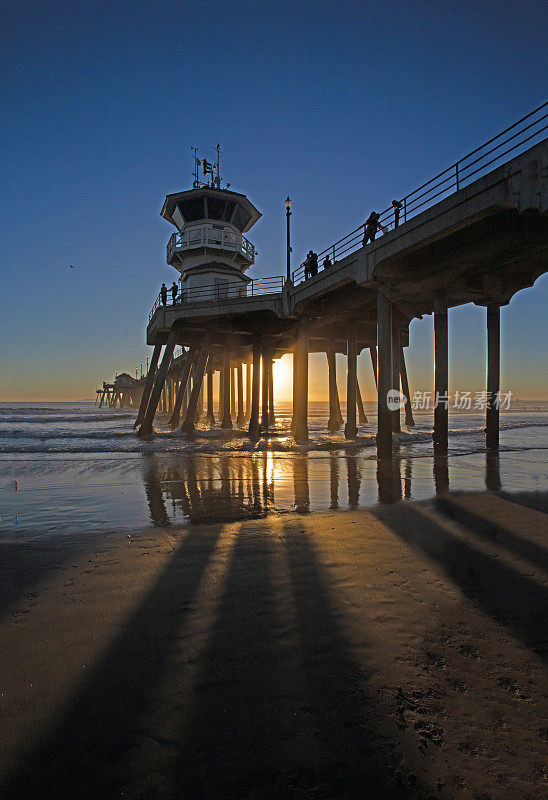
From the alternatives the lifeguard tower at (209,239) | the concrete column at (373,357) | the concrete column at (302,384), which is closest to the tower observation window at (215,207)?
the lifeguard tower at (209,239)

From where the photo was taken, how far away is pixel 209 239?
31.0 meters

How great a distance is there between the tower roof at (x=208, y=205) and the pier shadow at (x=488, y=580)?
99.3 ft

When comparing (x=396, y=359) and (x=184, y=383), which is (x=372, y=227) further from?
(x=184, y=383)

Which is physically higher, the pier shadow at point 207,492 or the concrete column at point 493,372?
the concrete column at point 493,372

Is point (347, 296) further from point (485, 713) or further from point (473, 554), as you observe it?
point (485, 713)

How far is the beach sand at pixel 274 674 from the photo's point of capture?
2162 mm

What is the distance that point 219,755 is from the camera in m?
2.28

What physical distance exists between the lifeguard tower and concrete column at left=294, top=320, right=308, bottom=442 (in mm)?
9395

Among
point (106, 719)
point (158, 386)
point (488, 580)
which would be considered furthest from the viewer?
point (158, 386)

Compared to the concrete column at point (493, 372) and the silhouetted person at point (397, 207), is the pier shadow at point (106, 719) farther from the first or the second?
the concrete column at point (493, 372)

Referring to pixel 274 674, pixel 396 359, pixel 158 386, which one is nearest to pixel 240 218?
pixel 158 386

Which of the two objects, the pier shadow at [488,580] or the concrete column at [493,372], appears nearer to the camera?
the pier shadow at [488,580]

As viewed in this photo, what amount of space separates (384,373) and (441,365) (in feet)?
9.37

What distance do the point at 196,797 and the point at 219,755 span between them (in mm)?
254
